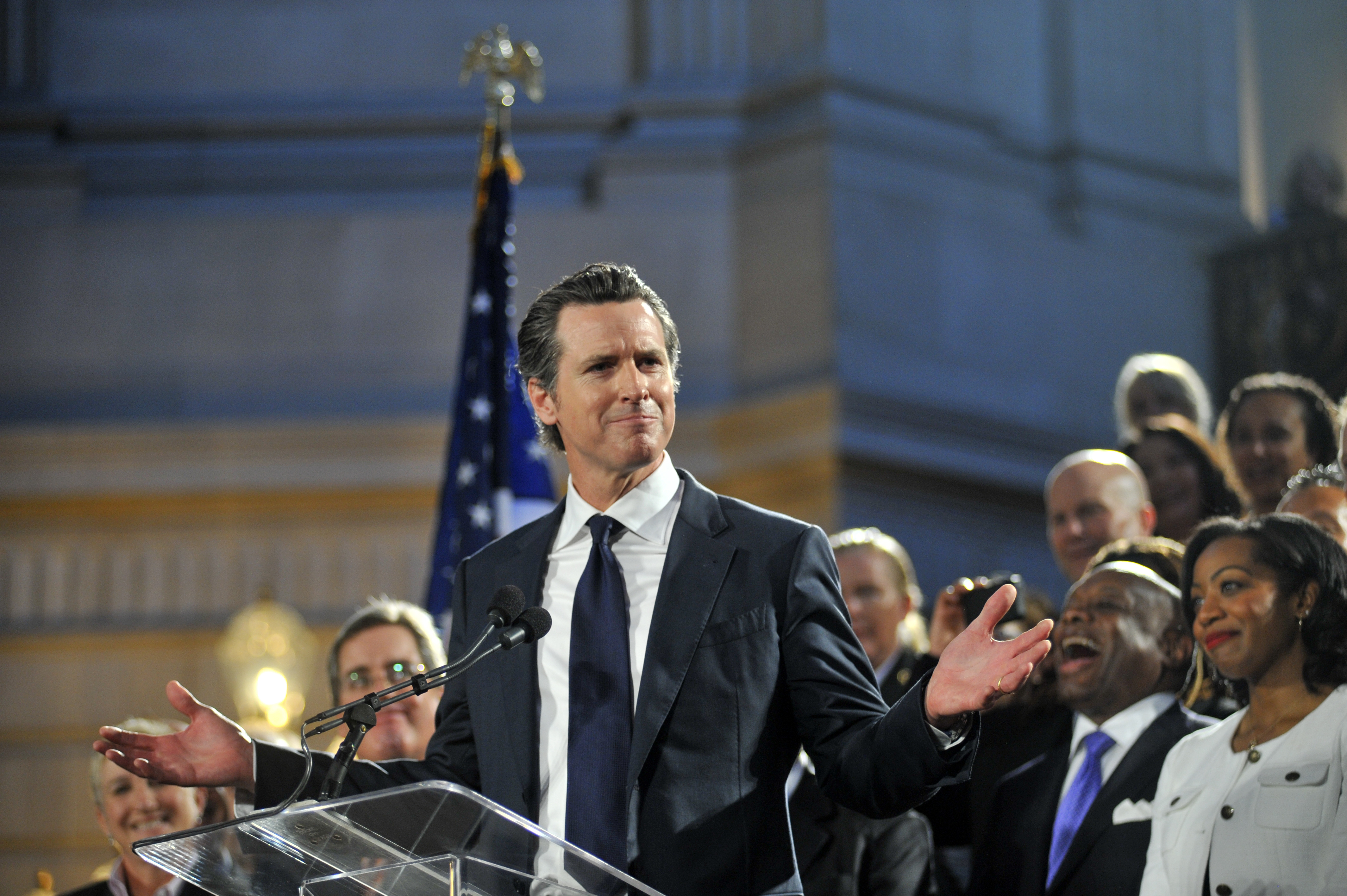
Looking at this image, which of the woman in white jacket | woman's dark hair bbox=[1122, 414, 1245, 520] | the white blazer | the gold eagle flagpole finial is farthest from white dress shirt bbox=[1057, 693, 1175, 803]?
the gold eagle flagpole finial

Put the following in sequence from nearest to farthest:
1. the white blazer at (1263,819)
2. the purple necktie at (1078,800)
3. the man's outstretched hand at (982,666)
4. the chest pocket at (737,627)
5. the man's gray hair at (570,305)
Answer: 1. the man's outstretched hand at (982,666)
2. the chest pocket at (737,627)
3. the man's gray hair at (570,305)
4. the white blazer at (1263,819)
5. the purple necktie at (1078,800)

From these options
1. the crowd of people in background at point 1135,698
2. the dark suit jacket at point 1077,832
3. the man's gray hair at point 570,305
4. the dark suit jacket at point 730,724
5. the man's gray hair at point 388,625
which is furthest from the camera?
the man's gray hair at point 388,625

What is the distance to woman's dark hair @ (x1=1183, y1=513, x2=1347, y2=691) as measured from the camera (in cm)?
276

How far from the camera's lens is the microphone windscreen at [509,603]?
209cm

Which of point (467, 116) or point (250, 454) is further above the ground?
point (467, 116)

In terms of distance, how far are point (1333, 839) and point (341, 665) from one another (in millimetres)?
1881

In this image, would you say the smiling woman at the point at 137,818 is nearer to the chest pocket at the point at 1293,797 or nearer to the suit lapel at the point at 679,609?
the suit lapel at the point at 679,609

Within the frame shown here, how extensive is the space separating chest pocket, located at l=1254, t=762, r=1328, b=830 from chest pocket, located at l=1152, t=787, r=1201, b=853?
0.47 ft

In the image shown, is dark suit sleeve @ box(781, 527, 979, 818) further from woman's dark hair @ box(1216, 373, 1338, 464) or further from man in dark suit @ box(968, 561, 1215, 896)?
woman's dark hair @ box(1216, 373, 1338, 464)

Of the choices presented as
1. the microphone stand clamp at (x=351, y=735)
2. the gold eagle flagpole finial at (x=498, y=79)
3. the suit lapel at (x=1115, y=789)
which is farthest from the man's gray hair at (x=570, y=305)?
the gold eagle flagpole finial at (x=498, y=79)

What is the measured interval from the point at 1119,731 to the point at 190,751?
5.53 feet

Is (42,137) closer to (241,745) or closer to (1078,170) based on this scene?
(1078,170)

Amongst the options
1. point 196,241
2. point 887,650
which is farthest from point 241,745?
point 196,241

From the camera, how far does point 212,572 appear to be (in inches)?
306
